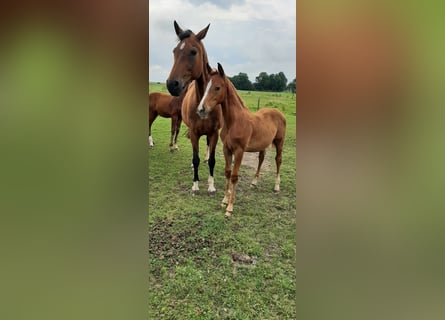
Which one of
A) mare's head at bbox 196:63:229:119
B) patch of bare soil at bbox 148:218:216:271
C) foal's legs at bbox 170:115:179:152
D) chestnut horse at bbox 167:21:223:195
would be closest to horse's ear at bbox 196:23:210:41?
chestnut horse at bbox 167:21:223:195

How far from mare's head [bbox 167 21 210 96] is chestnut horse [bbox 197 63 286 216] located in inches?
3.7

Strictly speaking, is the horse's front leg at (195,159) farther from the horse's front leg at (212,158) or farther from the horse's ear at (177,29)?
the horse's ear at (177,29)

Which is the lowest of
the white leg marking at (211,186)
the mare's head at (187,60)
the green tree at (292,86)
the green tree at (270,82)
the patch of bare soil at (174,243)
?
the patch of bare soil at (174,243)

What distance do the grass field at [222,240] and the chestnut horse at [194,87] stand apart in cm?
5

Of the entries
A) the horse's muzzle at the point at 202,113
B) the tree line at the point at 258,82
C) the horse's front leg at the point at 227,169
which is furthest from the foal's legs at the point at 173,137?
the tree line at the point at 258,82

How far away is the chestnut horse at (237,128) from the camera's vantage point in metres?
1.35

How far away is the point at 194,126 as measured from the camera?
4.63 feet

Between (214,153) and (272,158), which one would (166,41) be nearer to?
(214,153)

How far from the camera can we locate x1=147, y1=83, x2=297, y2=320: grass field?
1.28m

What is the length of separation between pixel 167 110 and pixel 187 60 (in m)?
0.24

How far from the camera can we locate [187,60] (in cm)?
132

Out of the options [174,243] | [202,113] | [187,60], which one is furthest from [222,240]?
[187,60]
